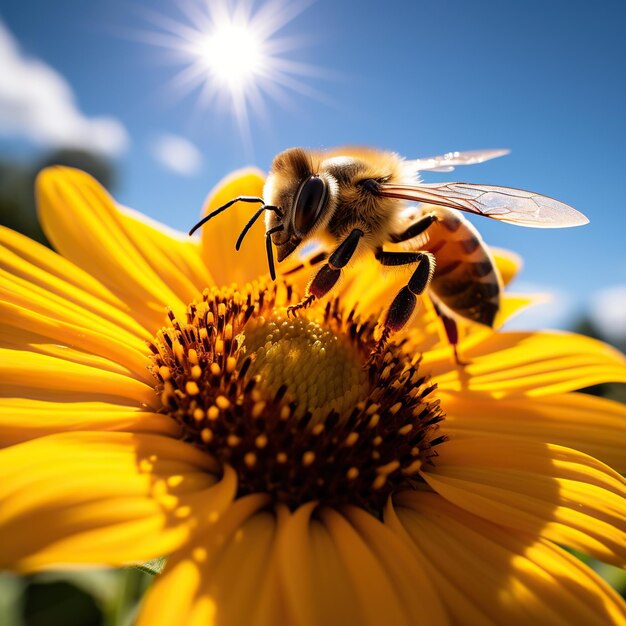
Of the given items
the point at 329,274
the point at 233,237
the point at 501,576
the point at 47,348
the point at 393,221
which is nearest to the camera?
the point at 501,576

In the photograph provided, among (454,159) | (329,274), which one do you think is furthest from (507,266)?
(329,274)

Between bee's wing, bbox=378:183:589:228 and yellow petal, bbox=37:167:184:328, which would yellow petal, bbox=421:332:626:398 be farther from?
yellow petal, bbox=37:167:184:328

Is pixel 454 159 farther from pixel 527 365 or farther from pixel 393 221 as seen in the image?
pixel 527 365

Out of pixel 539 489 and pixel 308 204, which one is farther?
pixel 308 204

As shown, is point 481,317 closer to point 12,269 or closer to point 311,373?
point 311,373

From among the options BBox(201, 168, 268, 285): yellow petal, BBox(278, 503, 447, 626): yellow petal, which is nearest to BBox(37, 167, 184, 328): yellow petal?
BBox(201, 168, 268, 285): yellow petal

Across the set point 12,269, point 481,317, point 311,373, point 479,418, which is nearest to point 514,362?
point 481,317

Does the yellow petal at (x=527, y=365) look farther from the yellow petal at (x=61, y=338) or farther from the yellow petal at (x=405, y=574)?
the yellow petal at (x=61, y=338)

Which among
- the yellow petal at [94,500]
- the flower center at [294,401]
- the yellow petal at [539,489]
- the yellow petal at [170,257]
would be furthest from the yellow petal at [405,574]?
the yellow petal at [170,257]
